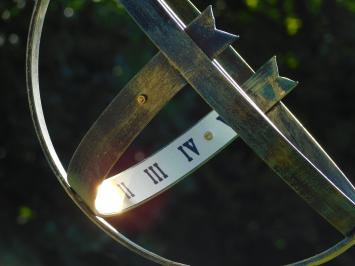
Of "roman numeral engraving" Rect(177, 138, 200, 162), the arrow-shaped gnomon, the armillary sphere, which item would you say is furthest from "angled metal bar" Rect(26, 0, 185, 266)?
"roman numeral engraving" Rect(177, 138, 200, 162)

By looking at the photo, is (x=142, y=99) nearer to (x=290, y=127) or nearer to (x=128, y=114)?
(x=128, y=114)

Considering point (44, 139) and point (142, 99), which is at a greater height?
point (44, 139)

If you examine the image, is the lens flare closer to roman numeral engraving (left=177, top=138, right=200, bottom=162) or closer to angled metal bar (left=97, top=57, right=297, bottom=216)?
angled metal bar (left=97, top=57, right=297, bottom=216)

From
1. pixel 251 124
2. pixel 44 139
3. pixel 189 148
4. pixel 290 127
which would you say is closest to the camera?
pixel 251 124

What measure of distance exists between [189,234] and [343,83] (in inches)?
56.6

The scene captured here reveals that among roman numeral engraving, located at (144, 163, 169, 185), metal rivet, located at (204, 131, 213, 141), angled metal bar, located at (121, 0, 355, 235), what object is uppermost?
metal rivet, located at (204, 131, 213, 141)

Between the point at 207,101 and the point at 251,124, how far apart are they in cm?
14

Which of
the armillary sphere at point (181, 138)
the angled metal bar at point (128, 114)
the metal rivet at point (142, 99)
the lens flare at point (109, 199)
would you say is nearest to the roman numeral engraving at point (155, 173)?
the armillary sphere at point (181, 138)

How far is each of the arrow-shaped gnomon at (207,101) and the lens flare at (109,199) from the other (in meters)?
0.19

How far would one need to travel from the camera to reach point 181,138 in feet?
10.2

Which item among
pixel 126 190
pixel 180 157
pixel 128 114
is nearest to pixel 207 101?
pixel 128 114

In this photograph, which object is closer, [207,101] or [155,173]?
[207,101]

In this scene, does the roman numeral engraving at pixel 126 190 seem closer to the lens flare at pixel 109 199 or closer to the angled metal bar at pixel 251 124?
the lens flare at pixel 109 199

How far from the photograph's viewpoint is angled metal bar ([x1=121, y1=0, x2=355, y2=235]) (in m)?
2.73
